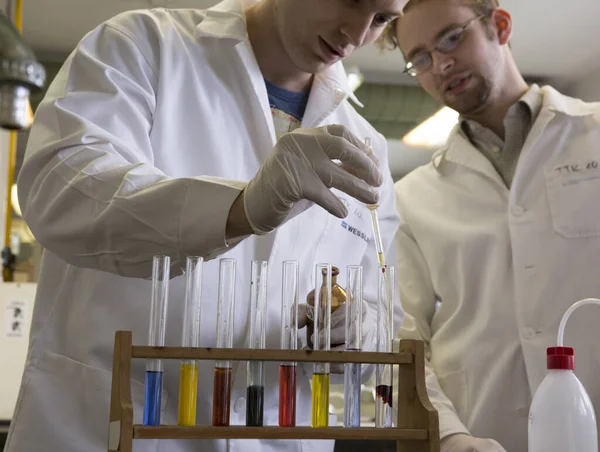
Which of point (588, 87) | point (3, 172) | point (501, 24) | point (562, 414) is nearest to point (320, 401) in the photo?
point (562, 414)

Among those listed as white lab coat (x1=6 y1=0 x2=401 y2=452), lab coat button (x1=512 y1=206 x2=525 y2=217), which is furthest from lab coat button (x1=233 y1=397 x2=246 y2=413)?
lab coat button (x1=512 y1=206 x2=525 y2=217)

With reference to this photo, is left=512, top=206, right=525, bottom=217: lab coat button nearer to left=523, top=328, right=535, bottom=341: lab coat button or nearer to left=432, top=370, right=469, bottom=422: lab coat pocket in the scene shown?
left=523, top=328, right=535, bottom=341: lab coat button

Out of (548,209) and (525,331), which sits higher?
(548,209)

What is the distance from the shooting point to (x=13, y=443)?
1396mm

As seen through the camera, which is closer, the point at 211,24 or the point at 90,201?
the point at 90,201

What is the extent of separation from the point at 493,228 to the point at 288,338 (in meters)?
1.13

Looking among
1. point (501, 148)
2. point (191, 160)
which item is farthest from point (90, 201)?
point (501, 148)

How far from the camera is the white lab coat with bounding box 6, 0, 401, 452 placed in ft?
3.91

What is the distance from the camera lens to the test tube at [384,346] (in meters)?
1.18

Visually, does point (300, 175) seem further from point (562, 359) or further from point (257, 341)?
point (562, 359)

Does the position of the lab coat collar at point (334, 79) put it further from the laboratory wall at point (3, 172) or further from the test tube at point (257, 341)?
the laboratory wall at point (3, 172)

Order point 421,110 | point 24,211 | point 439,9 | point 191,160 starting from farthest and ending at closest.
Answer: point 421,110, point 439,9, point 191,160, point 24,211

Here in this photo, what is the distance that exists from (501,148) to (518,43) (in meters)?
3.66

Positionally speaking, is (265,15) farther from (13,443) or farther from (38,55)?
(38,55)
